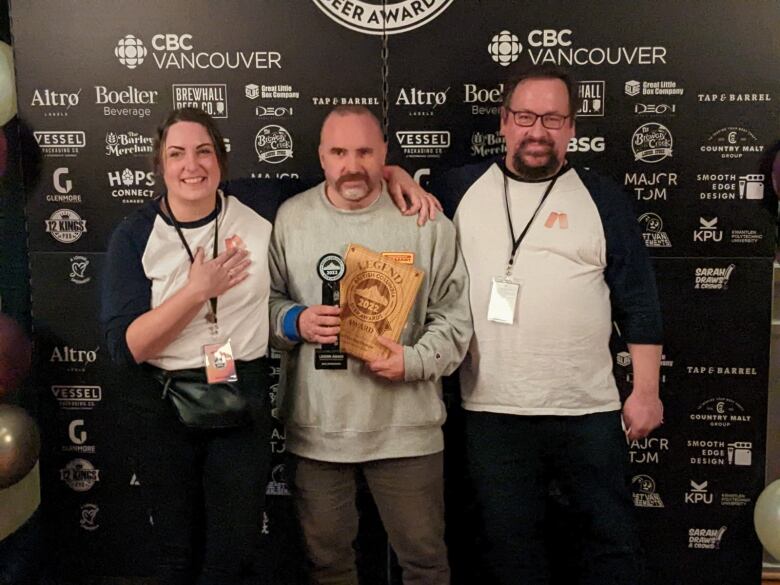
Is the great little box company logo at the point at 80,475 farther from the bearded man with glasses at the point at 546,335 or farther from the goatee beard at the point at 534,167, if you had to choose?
the goatee beard at the point at 534,167

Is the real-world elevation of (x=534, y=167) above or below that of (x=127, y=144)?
below

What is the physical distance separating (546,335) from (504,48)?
98 cm

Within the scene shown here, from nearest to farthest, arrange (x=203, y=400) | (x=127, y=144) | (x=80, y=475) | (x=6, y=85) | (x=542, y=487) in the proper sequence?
1. (x=203, y=400)
2. (x=542, y=487)
3. (x=6, y=85)
4. (x=127, y=144)
5. (x=80, y=475)

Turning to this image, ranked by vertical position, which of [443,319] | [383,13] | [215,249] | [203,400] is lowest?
[203,400]

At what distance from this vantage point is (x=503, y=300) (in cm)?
233

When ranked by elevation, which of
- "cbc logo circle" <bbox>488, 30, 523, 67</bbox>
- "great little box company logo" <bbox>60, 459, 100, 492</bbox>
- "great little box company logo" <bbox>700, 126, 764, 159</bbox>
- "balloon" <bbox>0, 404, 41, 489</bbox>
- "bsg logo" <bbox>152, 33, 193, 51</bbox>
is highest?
"bsg logo" <bbox>152, 33, 193, 51</bbox>

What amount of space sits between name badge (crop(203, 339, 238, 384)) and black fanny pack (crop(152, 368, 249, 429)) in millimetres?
17

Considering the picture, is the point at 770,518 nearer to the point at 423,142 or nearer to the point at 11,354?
the point at 423,142

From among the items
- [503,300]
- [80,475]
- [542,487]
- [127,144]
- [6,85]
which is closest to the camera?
[503,300]

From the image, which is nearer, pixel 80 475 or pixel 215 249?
pixel 215 249

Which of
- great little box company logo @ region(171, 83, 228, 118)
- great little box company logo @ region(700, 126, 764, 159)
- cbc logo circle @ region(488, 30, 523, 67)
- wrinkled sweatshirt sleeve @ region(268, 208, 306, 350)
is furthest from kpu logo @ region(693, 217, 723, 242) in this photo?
great little box company logo @ region(171, 83, 228, 118)

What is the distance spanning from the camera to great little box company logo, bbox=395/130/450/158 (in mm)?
2607

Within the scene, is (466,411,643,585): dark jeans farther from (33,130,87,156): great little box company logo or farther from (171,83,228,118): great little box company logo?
(33,130,87,156): great little box company logo

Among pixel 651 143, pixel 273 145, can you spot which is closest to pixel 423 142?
pixel 273 145
